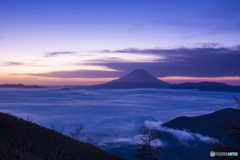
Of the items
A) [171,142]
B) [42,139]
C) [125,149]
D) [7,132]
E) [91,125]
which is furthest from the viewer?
[91,125]

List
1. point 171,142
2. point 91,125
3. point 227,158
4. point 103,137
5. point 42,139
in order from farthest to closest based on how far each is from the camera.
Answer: point 91,125, point 103,137, point 171,142, point 42,139, point 227,158

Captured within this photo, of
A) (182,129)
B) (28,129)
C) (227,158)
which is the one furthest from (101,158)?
(182,129)

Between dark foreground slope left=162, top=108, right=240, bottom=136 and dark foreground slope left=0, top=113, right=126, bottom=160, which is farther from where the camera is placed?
dark foreground slope left=162, top=108, right=240, bottom=136

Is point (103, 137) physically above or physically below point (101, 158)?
below

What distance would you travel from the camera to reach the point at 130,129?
152m

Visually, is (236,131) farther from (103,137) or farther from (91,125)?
(91,125)

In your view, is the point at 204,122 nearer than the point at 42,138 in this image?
No

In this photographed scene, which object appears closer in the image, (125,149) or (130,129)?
(125,149)

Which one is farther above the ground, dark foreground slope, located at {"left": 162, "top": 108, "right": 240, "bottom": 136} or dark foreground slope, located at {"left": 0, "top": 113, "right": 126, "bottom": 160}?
dark foreground slope, located at {"left": 0, "top": 113, "right": 126, "bottom": 160}

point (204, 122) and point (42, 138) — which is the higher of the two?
point (42, 138)

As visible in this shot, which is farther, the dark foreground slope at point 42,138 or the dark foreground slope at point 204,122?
the dark foreground slope at point 204,122

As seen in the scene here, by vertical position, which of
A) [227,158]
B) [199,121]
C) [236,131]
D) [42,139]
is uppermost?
[236,131]

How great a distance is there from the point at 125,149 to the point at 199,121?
171ft

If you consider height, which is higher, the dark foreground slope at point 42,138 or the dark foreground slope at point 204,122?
the dark foreground slope at point 42,138
